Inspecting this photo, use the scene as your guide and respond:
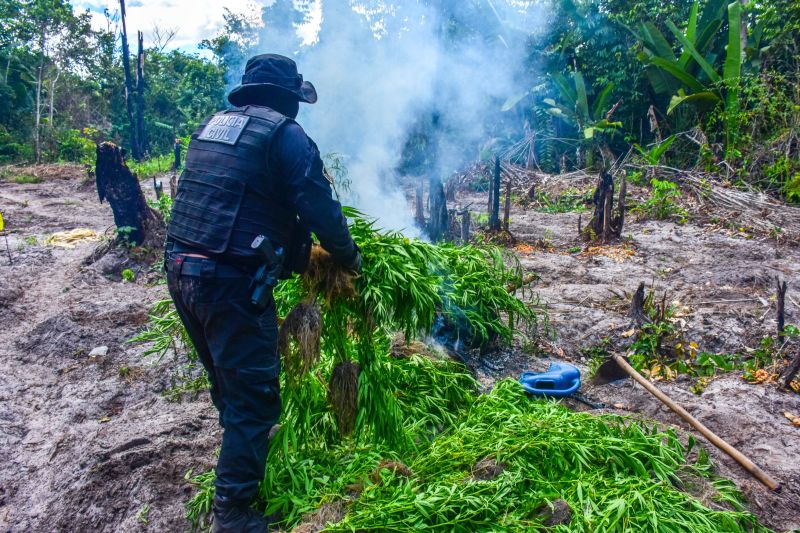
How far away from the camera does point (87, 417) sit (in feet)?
11.4

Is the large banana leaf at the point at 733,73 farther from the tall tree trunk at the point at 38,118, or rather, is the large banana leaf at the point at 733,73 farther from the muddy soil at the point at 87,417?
the tall tree trunk at the point at 38,118

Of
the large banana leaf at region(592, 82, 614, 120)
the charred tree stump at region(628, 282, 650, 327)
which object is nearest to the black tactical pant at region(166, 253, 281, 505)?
the charred tree stump at region(628, 282, 650, 327)

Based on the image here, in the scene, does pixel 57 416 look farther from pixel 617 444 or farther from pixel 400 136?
pixel 400 136

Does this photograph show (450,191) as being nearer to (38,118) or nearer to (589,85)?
(589,85)

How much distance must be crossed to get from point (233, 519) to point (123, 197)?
5736 millimetres

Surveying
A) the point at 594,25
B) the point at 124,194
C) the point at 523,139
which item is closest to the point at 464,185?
the point at 523,139

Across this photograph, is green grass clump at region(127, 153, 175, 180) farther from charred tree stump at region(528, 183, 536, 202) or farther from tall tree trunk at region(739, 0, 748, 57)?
tall tree trunk at region(739, 0, 748, 57)

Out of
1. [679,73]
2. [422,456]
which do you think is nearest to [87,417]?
[422,456]

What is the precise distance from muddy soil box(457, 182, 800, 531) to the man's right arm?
2088 millimetres

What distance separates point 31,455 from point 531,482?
2.79 metres

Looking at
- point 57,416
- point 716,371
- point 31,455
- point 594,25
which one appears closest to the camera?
point 31,455

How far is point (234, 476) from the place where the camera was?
7.36ft

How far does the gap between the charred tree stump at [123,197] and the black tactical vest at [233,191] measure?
524cm

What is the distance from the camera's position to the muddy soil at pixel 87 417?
2578 millimetres
